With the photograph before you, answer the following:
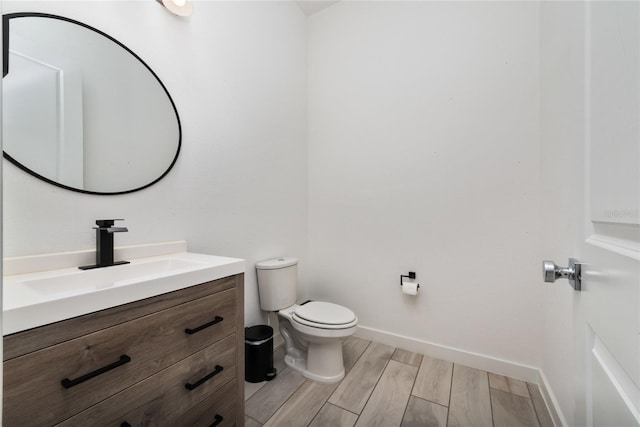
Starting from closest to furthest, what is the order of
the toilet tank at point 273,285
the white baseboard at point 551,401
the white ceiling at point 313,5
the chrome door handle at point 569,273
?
the chrome door handle at point 569,273, the white baseboard at point 551,401, the toilet tank at point 273,285, the white ceiling at point 313,5

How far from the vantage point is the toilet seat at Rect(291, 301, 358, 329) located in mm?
1651

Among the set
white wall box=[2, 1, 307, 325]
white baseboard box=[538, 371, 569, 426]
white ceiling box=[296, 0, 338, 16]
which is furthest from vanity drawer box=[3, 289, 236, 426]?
white ceiling box=[296, 0, 338, 16]

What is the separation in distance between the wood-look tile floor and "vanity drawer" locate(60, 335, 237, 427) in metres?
0.45

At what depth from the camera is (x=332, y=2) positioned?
7.68 feet

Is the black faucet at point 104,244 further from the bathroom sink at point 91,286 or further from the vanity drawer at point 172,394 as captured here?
the vanity drawer at point 172,394

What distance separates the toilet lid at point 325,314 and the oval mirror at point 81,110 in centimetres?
113

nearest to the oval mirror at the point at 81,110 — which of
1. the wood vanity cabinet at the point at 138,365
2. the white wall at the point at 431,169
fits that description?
the wood vanity cabinet at the point at 138,365

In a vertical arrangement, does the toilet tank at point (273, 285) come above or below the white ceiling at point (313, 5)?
below

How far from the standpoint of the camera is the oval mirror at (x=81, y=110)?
1.03 meters

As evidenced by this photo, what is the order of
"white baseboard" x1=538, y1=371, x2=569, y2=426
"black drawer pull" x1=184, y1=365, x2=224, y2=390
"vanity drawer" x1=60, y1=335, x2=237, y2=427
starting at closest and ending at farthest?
"vanity drawer" x1=60, y1=335, x2=237, y2=427, "black drawer pull" x1=184, y1=365, x2=224, y2=390, "white baseboard" x1=538, y1=371, x2=569, y2=426

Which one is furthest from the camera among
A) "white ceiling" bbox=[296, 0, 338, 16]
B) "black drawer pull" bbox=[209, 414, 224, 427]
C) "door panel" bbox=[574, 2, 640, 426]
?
"white ceiling" bbox=[296, 0, 338, 16]

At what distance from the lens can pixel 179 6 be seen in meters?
1.45

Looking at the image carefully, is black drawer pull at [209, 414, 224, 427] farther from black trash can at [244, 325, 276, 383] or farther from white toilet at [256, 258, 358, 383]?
white toilet at [256, 258, 358, 383]

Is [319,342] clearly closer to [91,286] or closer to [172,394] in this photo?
[172,394]
